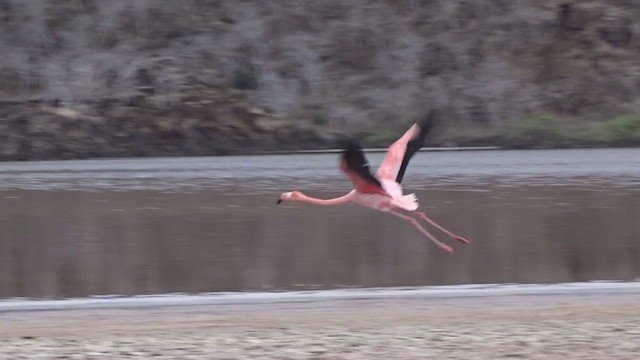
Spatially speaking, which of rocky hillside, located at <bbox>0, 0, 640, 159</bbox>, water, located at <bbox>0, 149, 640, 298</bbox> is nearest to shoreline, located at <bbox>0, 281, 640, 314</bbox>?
water, located at <bbox>0, 149, 640, 298</bbox>

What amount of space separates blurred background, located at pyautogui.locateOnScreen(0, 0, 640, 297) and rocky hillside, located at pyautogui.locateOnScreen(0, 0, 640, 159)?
0.08 meters

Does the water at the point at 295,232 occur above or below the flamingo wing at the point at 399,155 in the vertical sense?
below

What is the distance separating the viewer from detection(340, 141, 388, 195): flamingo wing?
959 centimetres

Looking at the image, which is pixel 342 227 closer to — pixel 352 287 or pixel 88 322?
A: pixel 352 287

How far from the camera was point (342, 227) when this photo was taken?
16.6 m

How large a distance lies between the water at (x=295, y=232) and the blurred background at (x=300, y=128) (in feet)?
0.24

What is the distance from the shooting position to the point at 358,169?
9.77 metres

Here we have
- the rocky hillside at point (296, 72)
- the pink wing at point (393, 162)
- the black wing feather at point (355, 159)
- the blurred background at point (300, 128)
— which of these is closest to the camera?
the black wing feather at point (355, 159)

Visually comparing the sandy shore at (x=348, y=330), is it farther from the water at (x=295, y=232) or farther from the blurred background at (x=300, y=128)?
the blurred background at (x=300, y=128)

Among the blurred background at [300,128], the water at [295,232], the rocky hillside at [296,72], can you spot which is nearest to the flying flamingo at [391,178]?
the water at [295,232]

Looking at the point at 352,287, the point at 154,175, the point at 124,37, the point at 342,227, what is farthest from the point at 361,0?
the point at 352,287

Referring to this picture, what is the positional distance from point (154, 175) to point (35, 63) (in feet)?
49.1

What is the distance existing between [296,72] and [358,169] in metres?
32.5

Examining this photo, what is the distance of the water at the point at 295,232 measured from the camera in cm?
1220
